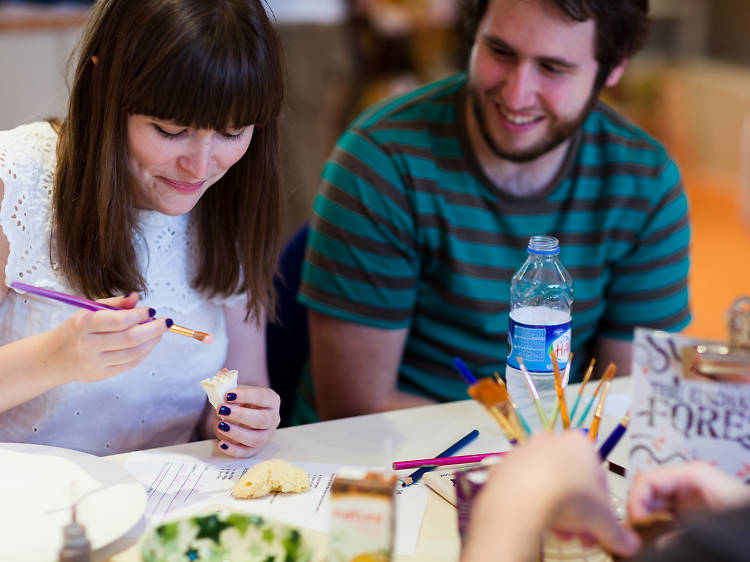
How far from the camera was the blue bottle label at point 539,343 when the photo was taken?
1244mm

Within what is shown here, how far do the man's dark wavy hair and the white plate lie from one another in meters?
1.09

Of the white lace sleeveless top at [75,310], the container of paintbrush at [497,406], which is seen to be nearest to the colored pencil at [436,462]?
the container of paintbrush at [497,406]

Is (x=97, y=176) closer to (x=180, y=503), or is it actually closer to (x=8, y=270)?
(x=8, y=270)

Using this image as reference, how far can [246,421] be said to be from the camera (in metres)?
1.22

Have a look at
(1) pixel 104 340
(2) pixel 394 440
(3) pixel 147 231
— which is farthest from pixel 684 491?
(3) pixel 147 231

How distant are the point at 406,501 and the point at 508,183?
80 centimetres

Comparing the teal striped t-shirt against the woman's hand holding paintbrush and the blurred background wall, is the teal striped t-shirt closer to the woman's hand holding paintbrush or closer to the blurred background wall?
the woman's hand holding paintbrush

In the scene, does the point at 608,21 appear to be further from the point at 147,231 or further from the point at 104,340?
the point at 104,340

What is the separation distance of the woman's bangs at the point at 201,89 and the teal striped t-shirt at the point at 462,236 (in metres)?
0.51

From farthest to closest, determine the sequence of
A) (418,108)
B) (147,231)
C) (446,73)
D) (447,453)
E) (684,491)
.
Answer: (446,73), (418,108), (147,231), (447,453), (684,491)

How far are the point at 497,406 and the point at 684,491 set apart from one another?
203 millimetres

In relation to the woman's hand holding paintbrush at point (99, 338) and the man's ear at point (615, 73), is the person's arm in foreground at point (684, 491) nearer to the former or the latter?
the woman's hand holding paintbrush at point (99, 338)

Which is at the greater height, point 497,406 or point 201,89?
point 201,89

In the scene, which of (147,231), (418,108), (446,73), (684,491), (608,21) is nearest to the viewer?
(684,491)
